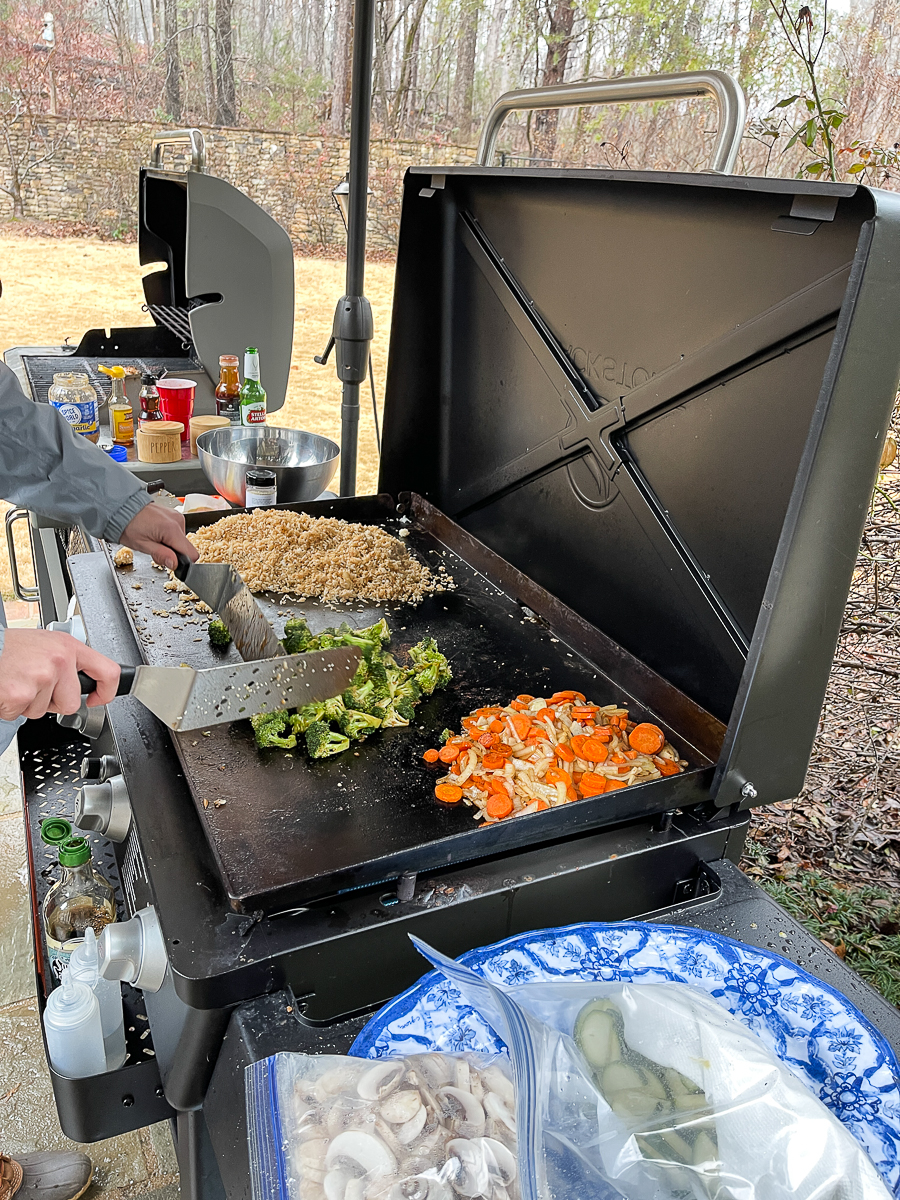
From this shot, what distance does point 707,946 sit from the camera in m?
1.01

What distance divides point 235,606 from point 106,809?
44 cm

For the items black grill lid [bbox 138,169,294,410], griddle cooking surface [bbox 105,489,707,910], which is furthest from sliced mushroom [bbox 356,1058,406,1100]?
black grill lid [bbox 138,169,294,410]

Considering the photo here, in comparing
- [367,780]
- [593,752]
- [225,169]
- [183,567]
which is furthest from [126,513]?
[225,169]

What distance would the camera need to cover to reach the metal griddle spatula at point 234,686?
1.15m

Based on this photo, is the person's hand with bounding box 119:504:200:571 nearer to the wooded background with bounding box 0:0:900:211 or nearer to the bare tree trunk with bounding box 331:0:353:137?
the wooded background with bounding box 0:0:900:211

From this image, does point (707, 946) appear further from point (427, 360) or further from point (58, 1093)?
point (427, 360)

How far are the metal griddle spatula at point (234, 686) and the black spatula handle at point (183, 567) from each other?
46 centimetres

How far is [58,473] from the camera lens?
70.8 inches

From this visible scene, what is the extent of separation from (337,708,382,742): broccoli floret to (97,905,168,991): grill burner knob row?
16.2 inches

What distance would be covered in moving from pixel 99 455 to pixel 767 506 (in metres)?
1.43

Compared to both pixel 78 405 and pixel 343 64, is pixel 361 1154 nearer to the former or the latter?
pixel 78 405

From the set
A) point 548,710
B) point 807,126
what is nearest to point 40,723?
point 548,710

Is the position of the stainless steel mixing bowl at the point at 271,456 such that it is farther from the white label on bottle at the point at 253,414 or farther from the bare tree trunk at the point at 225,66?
the bare tree trunk at the point at 225,66

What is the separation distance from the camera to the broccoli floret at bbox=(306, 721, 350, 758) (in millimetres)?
1293
